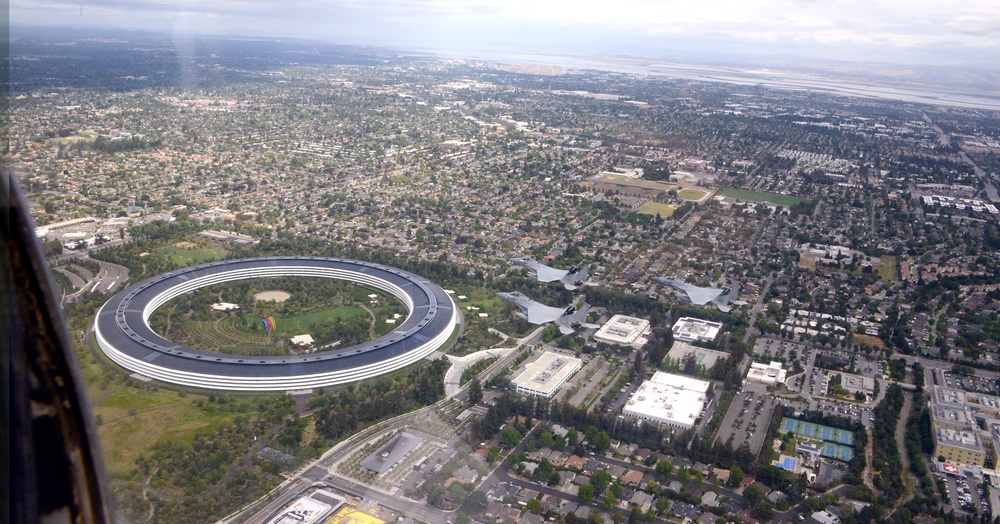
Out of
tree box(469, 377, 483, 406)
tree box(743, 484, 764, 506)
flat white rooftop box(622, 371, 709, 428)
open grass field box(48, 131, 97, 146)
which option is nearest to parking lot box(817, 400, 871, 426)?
flat white rooftop box(622, 371, 709, 428)

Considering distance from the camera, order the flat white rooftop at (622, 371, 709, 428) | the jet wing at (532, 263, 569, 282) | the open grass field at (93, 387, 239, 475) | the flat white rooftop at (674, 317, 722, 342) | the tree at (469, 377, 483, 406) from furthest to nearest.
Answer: the jet wing at (532, 263, 569, 282), the flat white rooftop at (674, 317, 722, 342), the tree at (469, 377, 483, 406), the flat white rooftop at (622, 371, 709, 428), the open grass field at (93, 387, 239, 475)

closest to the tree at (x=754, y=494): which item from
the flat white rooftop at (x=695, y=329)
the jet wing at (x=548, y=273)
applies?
the flat white rooftop at (x=695, y=329)

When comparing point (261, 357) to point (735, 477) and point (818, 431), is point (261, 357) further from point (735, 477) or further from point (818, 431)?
point (818, 431)

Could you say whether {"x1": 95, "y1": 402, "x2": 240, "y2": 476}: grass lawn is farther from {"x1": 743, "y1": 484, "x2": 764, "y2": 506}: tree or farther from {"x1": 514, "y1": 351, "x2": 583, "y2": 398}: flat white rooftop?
{"x1": 743, "y1": 484, "x2": 764, "y2": 506}: tree

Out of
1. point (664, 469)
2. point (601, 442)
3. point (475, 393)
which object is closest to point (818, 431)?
point (664, 469)

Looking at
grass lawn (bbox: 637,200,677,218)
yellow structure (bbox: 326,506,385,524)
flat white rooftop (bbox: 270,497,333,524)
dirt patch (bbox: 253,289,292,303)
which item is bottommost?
yellow structure (bbox: 326,506,385,524)

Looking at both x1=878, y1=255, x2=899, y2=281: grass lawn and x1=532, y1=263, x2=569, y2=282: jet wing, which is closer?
x1=532, y1=263, x2=569, y2=282: jet wing
